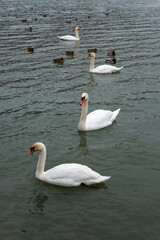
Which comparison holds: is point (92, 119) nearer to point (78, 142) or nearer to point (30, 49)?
point (78, 142)

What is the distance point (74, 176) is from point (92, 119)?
170 inches

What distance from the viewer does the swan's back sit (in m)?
9.43

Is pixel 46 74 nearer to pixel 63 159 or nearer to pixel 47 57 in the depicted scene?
pixel 47 57

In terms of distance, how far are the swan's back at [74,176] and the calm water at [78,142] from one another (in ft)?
0.69

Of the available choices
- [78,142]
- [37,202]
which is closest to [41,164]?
[37,202]

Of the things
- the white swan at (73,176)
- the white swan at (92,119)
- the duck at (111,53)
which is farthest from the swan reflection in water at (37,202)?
the duck at (111,53)

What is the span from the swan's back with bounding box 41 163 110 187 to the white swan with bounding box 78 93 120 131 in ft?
12.2

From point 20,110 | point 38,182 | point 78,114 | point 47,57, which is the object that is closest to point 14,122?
point 20,110

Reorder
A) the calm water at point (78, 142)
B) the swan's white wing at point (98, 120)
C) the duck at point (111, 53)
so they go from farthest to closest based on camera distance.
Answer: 1. the duck at point (111, 53)
2. the swan's white wing at point (98, 120)
3. the calm water at point (78, 142)

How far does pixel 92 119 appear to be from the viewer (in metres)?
13.4

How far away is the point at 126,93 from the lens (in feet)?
56.2

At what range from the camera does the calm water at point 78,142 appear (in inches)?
324

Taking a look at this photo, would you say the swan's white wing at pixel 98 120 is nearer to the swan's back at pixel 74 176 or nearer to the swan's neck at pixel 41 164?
the swan's neck at pixel 41 164

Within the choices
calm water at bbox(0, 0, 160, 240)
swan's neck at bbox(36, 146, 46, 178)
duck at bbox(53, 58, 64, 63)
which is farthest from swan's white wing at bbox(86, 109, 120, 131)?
duck at bbox(53, 58, 64, 63)
